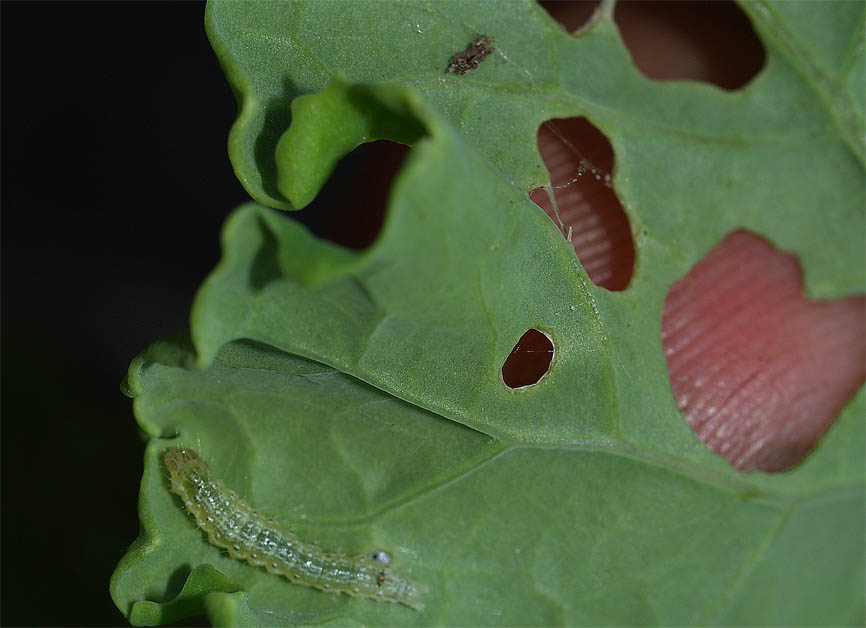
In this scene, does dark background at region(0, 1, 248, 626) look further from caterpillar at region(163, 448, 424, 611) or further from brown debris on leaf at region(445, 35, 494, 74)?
brown debris on leaf at region(445, 35, 494, 74)

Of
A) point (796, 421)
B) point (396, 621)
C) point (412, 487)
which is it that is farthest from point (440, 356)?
point (796, 421)

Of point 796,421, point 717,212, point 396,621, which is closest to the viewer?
point 396,621

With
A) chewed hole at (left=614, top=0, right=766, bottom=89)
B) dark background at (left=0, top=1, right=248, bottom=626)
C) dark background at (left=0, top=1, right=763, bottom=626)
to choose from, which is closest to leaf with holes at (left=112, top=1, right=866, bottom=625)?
chewed hole at (left=614, top=0, right=766, bottom=89)

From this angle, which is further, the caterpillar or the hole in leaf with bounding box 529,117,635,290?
the hole in leaf with bounding box 529,117,635,290

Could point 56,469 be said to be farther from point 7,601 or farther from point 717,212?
point 717,212

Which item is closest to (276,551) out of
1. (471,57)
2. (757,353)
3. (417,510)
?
(417,510)

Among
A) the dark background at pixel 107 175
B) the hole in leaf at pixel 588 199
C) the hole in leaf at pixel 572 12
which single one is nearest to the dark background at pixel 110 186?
the dark background at pixel 107 175
